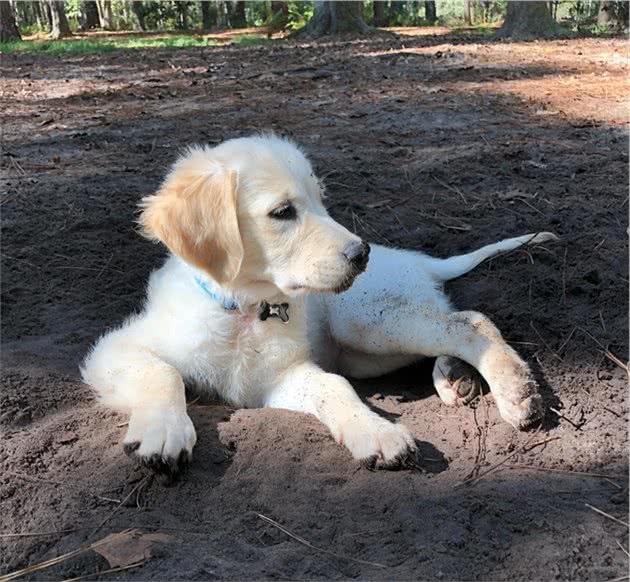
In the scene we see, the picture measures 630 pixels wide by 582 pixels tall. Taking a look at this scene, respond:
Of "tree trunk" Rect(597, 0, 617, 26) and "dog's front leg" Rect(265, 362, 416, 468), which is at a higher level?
"dog's front leg" Rect(265, 362, 416, 468)

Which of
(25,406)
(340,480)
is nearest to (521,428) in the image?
(340,480)

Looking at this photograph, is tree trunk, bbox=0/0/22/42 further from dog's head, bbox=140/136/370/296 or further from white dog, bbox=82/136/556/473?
dog's head, bbox=140/136/370/296

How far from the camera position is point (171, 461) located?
2.74 metres

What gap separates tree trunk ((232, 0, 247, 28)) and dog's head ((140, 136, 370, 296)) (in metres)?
31.6

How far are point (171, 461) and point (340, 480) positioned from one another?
2.02 feet

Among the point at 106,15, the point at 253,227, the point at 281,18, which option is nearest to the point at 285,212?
the point at 253,227

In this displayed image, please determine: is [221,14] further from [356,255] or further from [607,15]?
[356,255]

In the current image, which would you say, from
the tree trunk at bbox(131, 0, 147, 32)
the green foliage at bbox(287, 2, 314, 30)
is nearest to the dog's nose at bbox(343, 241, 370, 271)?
the green foliage at bbox(287, 2, 314, 30)

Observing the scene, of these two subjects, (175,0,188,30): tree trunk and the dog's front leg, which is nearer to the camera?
the dog's front leg

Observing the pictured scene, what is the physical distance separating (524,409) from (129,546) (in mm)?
1623

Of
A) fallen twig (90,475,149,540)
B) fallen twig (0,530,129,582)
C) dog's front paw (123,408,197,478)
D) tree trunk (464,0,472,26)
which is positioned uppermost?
dog's front paw (123,408,197,478)

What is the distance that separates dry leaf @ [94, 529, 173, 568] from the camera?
7.52 feet

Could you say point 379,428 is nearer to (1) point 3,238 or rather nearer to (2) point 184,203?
(2) point 184,203

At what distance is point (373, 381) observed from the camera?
3924 mm
